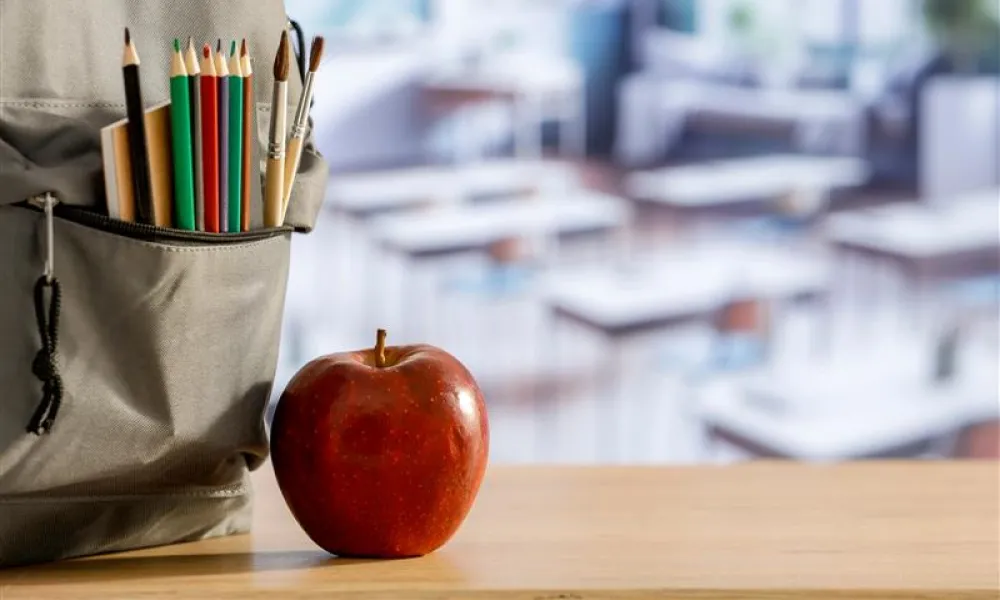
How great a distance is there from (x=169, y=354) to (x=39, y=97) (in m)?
0.14

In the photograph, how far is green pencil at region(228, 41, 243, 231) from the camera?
0.58 metres

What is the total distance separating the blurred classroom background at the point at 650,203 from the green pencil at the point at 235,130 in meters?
1.88

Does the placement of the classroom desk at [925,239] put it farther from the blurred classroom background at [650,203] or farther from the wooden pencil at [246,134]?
the wooden pencil at [246,134]

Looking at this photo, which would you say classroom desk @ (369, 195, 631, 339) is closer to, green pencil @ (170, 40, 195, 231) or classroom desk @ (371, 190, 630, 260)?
classroom desk @ (371, 190, 630, 260)

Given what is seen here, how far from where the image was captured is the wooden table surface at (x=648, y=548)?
585mm

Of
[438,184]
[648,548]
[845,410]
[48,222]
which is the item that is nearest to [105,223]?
[48,222]

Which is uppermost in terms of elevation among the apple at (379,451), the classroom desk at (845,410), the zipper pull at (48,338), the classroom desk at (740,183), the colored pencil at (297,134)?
the colored pencil at (297,134)

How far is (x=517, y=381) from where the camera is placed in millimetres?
2518

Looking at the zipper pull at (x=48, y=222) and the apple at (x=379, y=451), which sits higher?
the zipper pull at (x=48, y=222)

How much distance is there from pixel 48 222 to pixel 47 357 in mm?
61

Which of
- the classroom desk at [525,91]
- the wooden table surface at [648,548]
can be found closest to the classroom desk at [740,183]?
the classroom desk at [525,91]

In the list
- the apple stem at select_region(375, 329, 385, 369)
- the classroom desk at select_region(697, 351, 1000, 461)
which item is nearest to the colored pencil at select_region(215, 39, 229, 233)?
the apple stem at select_region(375, 329, 385, 369)

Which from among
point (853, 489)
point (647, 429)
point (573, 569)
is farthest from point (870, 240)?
point (573, 569)

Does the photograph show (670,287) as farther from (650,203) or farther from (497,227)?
(497,227)
